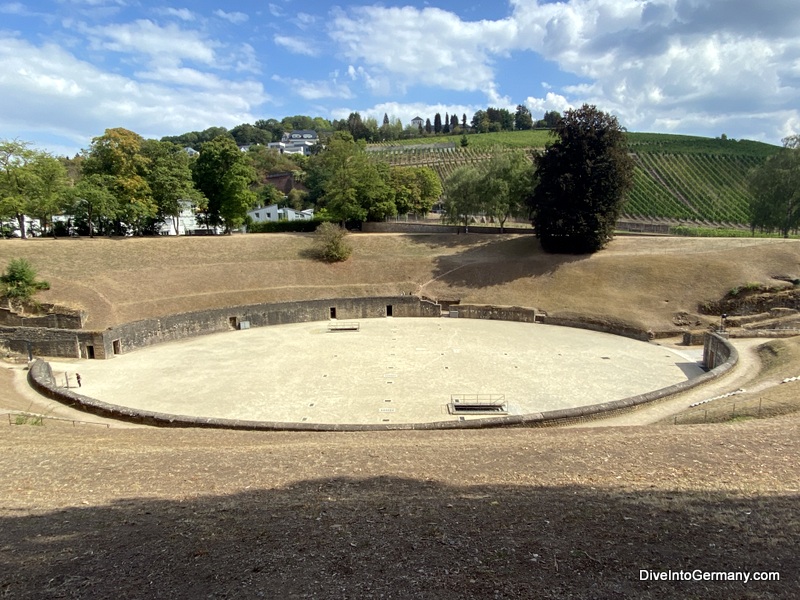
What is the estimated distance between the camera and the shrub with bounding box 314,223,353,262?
140ft

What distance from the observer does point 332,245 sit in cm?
4247

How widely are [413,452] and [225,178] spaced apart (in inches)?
1742

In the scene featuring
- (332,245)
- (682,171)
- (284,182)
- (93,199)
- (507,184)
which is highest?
(284,182)

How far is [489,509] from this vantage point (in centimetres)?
712

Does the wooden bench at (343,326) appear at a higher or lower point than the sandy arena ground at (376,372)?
higher

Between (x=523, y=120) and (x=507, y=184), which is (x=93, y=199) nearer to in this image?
(x=507, y=184)

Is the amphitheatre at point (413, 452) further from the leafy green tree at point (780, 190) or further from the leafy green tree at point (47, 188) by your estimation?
the leafy green tree at point (780, 190)

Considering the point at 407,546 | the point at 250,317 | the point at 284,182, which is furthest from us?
the point at 284,182

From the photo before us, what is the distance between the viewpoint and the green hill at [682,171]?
2574 inches

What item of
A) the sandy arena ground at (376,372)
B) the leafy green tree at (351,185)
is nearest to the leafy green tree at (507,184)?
the leafy green tree at (351,185)

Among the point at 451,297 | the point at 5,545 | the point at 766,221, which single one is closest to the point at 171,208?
the point at 451,297

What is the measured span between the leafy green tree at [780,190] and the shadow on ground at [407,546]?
158ft

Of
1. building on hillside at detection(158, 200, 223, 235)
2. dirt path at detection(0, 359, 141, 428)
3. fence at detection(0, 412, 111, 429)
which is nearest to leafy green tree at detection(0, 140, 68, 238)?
building on hillside at detection(158, 200, 223, 235)

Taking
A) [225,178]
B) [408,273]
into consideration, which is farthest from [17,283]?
[408,273]
